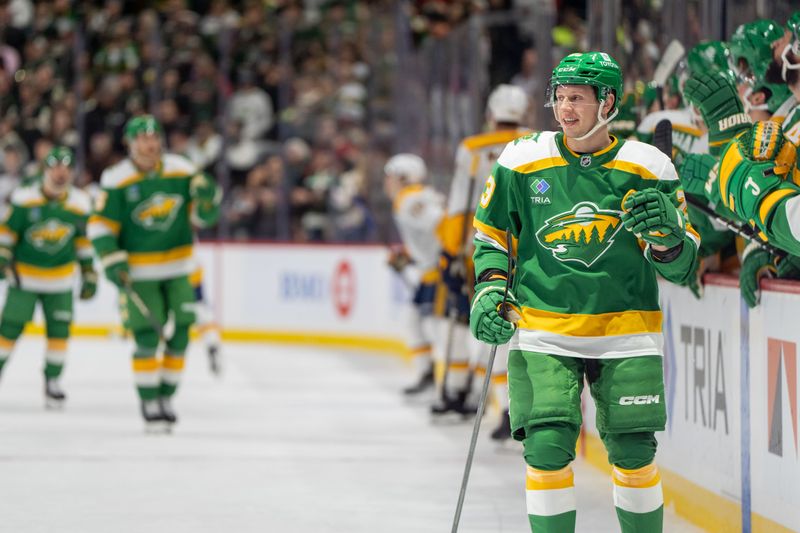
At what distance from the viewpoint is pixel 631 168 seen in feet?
12.5

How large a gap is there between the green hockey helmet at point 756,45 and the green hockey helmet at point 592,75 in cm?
102

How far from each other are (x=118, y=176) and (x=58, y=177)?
154 centimetres

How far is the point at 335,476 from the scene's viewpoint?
6.30 meters

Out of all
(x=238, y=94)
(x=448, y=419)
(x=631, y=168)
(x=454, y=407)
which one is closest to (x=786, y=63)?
(x=631, y=168)

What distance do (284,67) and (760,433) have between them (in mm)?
10927

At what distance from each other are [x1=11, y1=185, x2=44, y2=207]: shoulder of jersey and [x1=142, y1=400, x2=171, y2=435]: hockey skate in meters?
1.96

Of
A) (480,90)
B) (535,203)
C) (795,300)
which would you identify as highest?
(480,90)

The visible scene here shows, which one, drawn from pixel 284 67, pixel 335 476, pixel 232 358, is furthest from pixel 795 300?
pixel 284 67

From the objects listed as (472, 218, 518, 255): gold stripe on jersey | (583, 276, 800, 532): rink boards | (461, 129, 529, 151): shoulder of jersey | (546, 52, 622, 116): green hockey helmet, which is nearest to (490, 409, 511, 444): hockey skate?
(461, 129, 529, 151): shoulder of jersey

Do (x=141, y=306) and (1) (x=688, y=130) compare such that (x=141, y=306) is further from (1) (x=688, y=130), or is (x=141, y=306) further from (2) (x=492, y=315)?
(2) (x=492, y=315)

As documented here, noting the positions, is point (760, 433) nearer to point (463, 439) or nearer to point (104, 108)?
point (463, 439)

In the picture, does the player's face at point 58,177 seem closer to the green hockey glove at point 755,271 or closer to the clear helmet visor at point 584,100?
the green hockey glove at point 755,271

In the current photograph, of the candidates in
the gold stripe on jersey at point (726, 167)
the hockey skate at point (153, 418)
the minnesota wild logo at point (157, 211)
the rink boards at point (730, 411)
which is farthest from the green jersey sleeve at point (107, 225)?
the gold stripe on jersey at point (726, 167)

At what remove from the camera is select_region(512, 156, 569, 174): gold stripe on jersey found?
384cm
